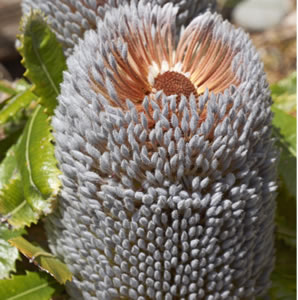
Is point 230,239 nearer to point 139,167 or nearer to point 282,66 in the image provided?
point 139,167

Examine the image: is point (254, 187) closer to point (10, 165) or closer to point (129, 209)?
point (129, 209)

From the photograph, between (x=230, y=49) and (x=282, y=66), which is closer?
(x=230, y=49)

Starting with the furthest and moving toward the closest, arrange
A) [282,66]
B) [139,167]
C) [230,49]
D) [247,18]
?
[247,18] → [282,66] → [230,49] → [139,167]

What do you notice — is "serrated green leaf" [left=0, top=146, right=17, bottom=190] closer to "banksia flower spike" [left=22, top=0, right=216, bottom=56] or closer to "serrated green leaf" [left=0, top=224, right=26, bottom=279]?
"serrated green leaf" [left=0, top=224, right=26, bottom=279]

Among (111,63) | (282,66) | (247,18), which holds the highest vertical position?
(247,18)

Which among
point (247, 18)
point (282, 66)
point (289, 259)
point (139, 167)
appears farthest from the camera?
point (247, 18)

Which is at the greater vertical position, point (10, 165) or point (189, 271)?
point (10, 165)

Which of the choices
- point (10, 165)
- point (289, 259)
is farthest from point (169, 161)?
point (289, 259)

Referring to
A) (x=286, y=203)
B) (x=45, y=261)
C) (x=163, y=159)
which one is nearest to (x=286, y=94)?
(x=286, y=203)
